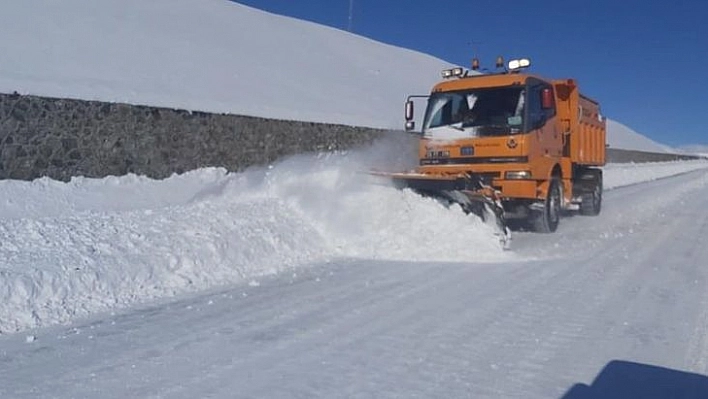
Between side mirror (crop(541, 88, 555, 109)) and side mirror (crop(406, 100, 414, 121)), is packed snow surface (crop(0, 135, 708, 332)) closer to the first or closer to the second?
side mirror (crop(406, 100, 414, 121))

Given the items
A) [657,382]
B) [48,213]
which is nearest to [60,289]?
[48,213]

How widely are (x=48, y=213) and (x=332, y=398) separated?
709 centimetres

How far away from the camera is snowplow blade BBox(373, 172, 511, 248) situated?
35.4 feet

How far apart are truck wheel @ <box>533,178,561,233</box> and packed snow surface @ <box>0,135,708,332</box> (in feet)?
7.80

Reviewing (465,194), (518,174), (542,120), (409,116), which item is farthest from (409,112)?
(465,194)

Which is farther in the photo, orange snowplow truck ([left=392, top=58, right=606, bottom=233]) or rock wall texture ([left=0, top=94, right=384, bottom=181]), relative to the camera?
orange snowplow truck ([left=392, top=58, right=606, bottom=233])

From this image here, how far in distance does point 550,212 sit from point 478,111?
2.43 meters

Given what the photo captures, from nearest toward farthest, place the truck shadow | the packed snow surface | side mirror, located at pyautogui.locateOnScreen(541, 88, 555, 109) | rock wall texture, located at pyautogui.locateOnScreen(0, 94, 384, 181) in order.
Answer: the truck shadow → the packed snow surface → rock wall texture, located at pyautogui.locateOnScreen(0, 94, 384, 181) → side mirror, located at pyautogui.locateOnScreen(541, 88, 555, 109)

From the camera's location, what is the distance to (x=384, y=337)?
226 inches

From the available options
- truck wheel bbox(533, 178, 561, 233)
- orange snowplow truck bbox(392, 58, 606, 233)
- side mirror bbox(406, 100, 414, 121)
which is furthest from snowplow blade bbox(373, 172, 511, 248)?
side mirror bbox(406, 100, 414, 121)

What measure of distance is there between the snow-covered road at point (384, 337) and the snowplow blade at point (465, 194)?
162cm

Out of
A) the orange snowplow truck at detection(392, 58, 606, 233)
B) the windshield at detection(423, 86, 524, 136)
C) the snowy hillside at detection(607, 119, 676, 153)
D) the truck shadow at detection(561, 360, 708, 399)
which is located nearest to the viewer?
the truck shadow at detection(561, 360, 708, 399)

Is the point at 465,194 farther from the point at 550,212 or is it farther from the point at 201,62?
the point at 201,62

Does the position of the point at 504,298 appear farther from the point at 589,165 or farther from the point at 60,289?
the point at 589,165
